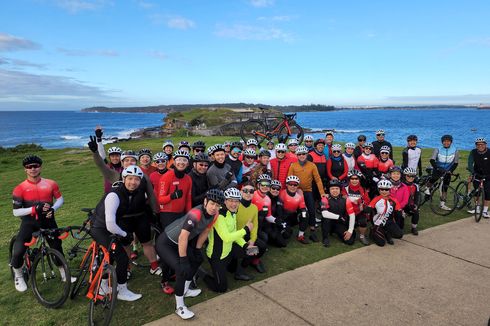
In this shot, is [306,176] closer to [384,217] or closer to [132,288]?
[384,217]

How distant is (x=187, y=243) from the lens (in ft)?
15.6

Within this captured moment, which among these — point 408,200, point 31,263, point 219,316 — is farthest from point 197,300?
point 408,200

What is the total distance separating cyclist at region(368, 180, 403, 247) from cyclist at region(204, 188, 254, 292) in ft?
11.4

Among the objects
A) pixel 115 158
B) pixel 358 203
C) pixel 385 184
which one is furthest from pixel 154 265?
pixel 385 184

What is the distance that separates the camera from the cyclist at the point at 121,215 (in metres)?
4.60

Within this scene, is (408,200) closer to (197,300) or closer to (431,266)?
(431,266)

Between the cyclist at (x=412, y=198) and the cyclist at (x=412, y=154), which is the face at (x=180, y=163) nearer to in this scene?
the cyclist at (x=412, y=198)

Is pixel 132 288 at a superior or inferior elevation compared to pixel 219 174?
inferior

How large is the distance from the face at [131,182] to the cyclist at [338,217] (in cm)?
450

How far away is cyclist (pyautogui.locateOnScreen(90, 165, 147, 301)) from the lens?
181 inches

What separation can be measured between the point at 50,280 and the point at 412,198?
8.40 meters

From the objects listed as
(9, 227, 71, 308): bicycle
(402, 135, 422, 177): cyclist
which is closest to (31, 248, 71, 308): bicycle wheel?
(9, 227, 71, 308): bicycle

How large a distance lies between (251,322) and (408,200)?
5.48m

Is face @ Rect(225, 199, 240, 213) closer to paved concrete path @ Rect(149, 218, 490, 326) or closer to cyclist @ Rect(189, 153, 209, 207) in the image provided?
cyclist @ Rect(189, 153, 209, 207)
